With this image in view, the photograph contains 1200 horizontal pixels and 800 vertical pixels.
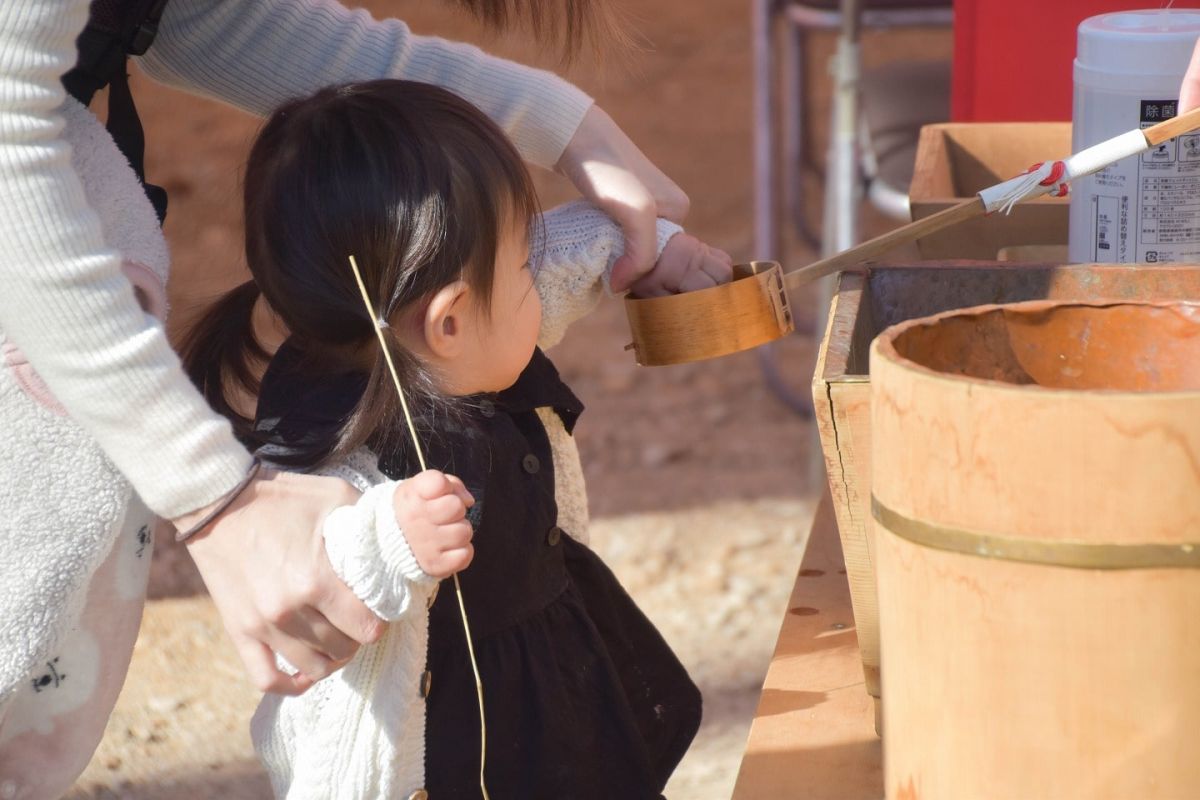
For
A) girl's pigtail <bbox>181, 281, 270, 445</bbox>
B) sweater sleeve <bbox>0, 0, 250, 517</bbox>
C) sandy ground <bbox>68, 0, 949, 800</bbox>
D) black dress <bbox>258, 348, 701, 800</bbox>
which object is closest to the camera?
sweater sleeve <bbox>0, 0, 250, 517</bbox>

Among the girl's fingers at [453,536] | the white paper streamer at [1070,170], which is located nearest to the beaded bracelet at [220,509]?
the girl's fingers at [453,536]

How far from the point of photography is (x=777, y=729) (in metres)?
0.90

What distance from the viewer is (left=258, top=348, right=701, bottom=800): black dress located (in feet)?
3.14

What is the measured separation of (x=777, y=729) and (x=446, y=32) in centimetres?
476

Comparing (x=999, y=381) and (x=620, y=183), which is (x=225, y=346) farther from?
(x=999, y=381)

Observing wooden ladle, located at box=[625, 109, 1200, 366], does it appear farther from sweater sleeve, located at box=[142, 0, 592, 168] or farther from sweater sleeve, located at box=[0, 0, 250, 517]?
sweater sleeve, located at box=[0, 0, 250, 517]

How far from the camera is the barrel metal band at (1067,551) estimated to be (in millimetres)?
579

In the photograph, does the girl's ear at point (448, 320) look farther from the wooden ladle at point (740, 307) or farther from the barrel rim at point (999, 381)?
the barrel rim at point (999, 381)

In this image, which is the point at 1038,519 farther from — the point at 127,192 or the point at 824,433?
the point at 127,192

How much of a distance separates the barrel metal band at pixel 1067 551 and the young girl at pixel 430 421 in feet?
0.93

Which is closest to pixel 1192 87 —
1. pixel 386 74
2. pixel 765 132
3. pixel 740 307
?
pixel 740 307

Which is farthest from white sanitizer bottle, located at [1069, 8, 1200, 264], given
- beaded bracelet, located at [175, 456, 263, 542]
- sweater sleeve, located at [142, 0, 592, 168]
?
beaded bracelet, located at [175, 456, 263, 542]

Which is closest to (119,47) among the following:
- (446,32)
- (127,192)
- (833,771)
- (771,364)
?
(127,192)

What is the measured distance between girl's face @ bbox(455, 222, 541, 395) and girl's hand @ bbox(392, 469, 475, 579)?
175 millimetres
